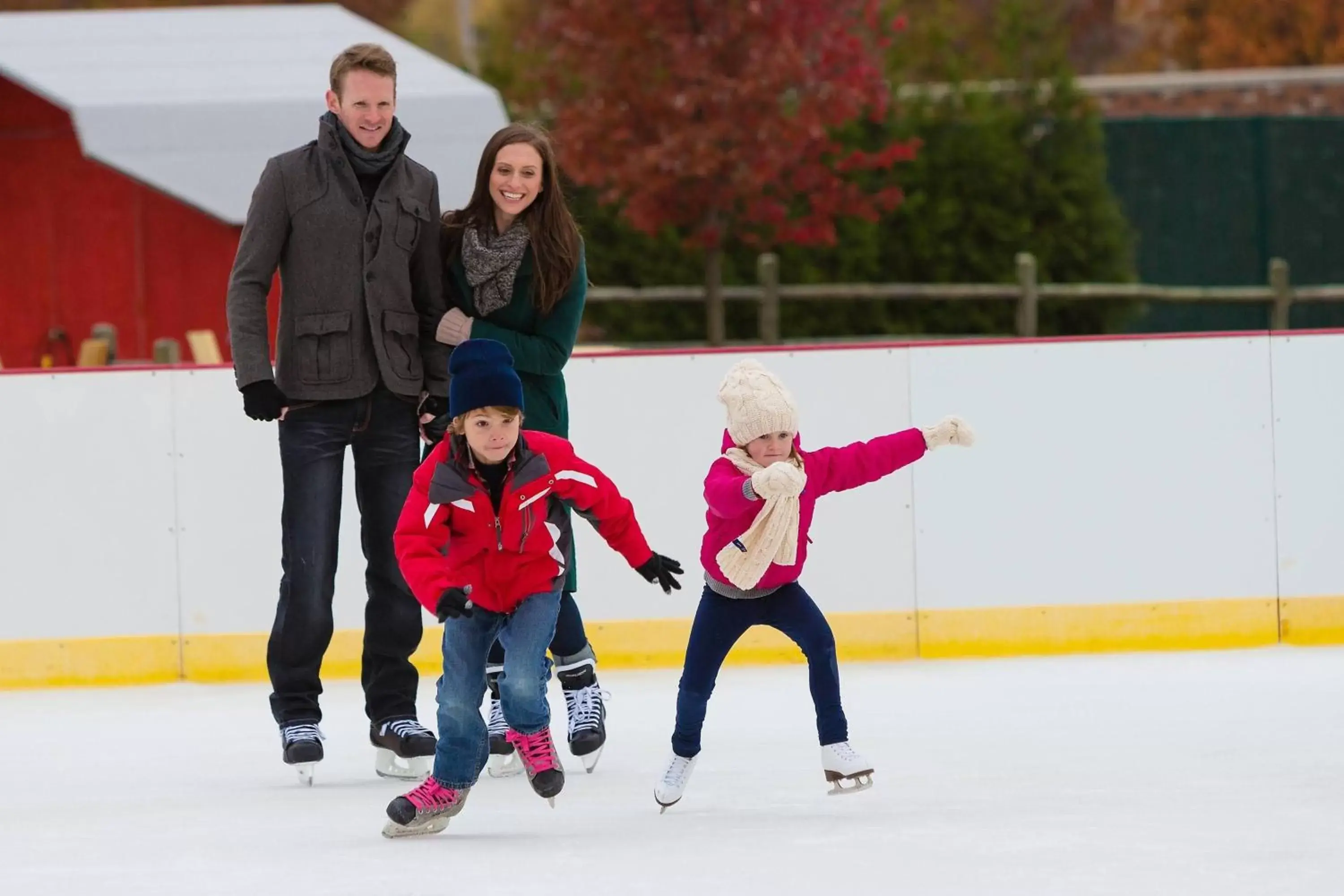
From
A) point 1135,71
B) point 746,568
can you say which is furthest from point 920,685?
point 1135,71

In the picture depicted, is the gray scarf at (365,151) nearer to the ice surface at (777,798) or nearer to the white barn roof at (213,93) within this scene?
the ice surface at (777,798)

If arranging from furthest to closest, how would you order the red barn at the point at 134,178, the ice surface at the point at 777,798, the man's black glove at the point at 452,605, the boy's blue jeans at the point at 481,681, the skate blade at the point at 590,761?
the red barn at the point at 134,178 → the skate blade at the point at 590,761 → the boy's blue jeans at the point at 481,681 → the man's black glove at the point at 452,605 → the ice surface at the point at 777,798

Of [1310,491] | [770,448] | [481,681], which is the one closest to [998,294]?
[1310,491]

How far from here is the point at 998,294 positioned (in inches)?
569

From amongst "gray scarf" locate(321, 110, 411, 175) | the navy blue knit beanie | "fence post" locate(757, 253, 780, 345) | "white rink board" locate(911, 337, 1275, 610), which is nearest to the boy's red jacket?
the navy blue knit beanie

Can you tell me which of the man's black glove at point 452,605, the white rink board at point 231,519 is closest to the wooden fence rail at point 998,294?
the white rink board at point 231,519

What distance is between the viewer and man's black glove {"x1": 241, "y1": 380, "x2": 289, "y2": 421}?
4.65 meters

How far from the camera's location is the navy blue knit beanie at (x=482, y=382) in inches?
164

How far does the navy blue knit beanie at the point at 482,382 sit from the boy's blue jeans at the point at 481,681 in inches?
15.6

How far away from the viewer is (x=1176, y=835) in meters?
4.03

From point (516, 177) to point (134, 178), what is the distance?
22.9 ft

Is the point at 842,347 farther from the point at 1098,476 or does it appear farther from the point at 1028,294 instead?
the point at 1028,294

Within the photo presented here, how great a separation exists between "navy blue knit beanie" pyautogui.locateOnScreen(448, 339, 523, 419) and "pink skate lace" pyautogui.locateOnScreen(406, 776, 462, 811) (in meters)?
0.70

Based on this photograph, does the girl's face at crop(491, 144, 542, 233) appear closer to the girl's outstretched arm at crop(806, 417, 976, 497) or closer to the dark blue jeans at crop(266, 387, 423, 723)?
the dark blue jeans at crop(266, 387, 423, 723)
